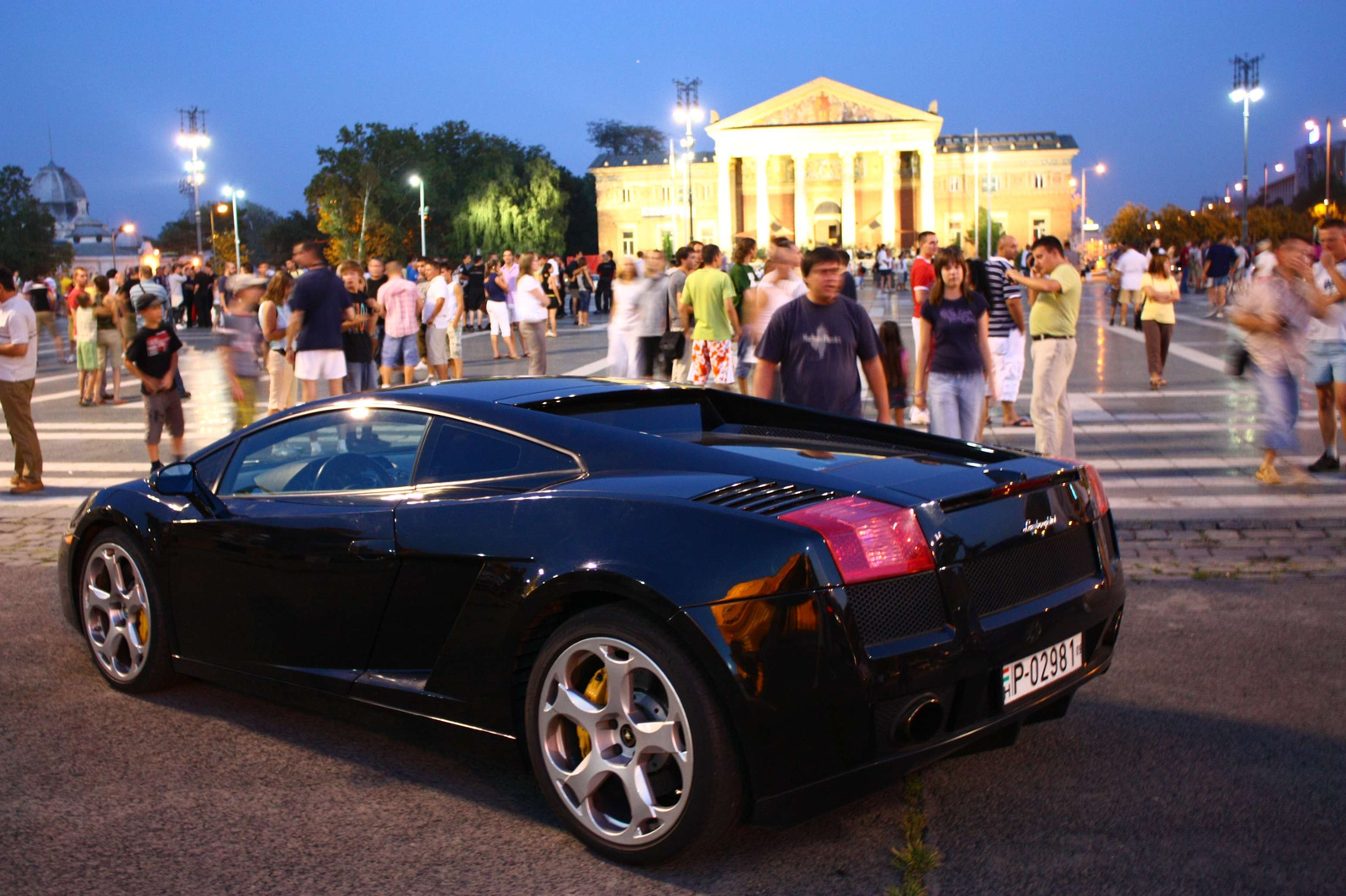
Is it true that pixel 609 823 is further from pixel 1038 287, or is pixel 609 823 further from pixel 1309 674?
pixel 1038 287

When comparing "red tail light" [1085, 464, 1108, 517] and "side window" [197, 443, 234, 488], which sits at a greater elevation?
"side window" [197, 443, 234, 488]

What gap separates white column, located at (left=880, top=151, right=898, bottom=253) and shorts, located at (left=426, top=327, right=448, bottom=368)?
3648 inches

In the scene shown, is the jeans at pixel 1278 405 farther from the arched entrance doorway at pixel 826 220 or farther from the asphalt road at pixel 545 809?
the arched entrance doorway at pixel 826 220

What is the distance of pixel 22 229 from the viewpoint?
296 feet

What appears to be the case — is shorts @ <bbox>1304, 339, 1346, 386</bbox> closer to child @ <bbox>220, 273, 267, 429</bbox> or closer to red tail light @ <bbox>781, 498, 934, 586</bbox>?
red tail light @ <bbox>781, 498, 934, 586</bbox>

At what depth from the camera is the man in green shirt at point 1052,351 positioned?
9.77 metres

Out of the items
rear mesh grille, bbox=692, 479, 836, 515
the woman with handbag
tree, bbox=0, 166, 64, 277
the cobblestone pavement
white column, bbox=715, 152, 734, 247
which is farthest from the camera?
white column, bbox=715, 152, 734, 247

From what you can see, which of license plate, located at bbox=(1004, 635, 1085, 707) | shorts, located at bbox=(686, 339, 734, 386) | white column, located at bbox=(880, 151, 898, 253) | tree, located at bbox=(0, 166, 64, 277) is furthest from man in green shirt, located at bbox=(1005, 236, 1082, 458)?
white column, located at bbox=(880, 151, 898, 253)

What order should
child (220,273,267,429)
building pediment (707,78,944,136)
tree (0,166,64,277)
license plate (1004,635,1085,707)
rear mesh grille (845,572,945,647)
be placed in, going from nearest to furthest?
rear mesh grille (845,572,945,647) < license plate (1004,635,1085,707) < child (220,273,267,429) < tree (0,166,64,277) < building pediment (707,78,944,136)

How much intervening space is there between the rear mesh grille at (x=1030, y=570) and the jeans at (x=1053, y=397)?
595cm

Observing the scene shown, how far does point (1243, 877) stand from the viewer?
3332 mm

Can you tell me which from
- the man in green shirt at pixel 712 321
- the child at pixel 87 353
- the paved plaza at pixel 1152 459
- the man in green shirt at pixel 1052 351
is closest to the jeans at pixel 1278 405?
the paved plaza at pixel 1152 459

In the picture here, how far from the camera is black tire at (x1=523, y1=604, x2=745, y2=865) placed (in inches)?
131

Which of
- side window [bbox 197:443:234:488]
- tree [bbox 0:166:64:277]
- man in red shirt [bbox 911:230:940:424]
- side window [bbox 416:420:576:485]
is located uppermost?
tree [bbox 0:166:64:277]
